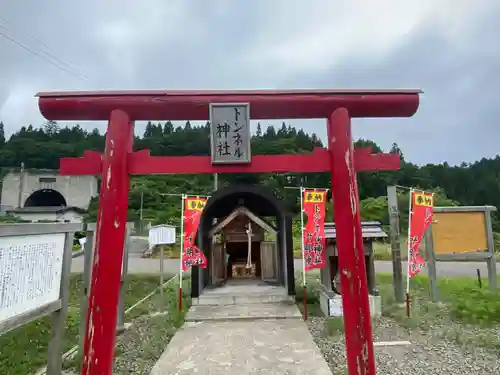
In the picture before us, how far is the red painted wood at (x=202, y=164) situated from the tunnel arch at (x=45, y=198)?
43.5 m

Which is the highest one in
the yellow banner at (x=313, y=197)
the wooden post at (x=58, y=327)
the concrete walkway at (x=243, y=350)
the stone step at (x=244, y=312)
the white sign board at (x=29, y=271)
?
the yellow banner at (x=313, y=197)

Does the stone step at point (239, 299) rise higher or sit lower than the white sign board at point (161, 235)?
lower

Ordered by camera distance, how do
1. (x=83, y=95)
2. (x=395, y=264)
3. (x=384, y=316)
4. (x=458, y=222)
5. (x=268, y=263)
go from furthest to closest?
(x=268, y=263) → (x=458, y=222) → (x=395, y=264) → (x=384, y=316) → (x=83, y=95)

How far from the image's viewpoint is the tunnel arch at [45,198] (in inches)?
1693

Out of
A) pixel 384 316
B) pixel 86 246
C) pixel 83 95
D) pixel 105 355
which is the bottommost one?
pixel 384 316

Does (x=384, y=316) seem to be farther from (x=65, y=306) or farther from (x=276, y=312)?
(x=65, y=306)

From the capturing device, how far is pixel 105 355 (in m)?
3.54

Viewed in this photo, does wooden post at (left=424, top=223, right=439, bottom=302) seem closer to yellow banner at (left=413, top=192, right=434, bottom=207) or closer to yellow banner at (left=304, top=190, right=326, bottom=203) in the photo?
yellow banner at (left=413, top=192, right=434, bottom=207)

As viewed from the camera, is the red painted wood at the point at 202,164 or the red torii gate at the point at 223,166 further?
the red painted wood at the point at 202,164

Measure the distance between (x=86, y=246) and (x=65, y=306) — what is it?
132 centimetres

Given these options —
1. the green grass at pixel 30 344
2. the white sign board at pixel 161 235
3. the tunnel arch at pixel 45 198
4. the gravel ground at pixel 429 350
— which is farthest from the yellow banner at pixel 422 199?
the tunnel arch at pixel 45 198

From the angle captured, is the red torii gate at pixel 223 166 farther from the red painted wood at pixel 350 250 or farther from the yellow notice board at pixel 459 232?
the yellow notice board at pixel 459 232

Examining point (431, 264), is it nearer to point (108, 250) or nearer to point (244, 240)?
point (244, 240)

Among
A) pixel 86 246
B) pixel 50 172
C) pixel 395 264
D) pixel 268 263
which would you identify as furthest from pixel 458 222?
pixel 50 172
